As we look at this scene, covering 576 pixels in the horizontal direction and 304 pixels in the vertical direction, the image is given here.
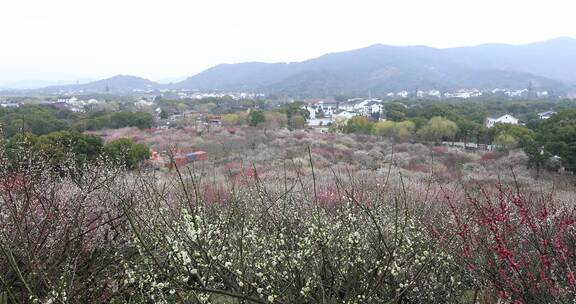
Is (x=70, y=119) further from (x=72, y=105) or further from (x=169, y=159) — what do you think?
(x=169, y=159)

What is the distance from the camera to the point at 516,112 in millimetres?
56562

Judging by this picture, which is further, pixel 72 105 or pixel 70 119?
pixel 72 105

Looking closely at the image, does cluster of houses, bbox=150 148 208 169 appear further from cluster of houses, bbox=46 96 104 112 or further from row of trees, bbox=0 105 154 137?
cluster of houses, bbox=46 96 104 112

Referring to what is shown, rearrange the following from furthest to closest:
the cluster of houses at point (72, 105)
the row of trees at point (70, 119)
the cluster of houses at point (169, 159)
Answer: the cluster of houses at point (72, 105), the row of trees at point (70, 119), the cluster of houses at point (169, 159)

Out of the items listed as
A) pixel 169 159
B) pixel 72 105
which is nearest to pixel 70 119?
pixel 72 105

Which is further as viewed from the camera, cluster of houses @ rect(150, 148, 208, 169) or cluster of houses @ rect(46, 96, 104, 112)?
cluster of houses @ rect(46, 96, 104, 112)

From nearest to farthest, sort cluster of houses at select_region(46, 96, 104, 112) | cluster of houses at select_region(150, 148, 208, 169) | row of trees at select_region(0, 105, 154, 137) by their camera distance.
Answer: cluster of houses at select_region(150, 148, 208, 169)
row of trees at select_region(0, 105, 154, 137)
cluster of houses at select_region(46, 96, 104, 112)

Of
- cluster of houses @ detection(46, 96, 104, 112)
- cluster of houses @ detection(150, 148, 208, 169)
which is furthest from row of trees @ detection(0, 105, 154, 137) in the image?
cluster of houses @ detection(46, 96, 104, 112)

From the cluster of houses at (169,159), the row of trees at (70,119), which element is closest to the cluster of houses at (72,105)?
the row of trees at (70,119)

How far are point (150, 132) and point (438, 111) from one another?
29.0 meters

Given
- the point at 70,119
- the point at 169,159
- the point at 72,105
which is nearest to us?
the point at 169,159

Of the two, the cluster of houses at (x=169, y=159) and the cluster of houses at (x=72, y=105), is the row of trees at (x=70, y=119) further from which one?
the cluster of houses at (x=72, y=105)

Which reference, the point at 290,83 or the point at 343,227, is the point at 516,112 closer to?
the point at 343,227

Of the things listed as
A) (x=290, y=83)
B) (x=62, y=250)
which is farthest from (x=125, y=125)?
(x=290, y=83)
